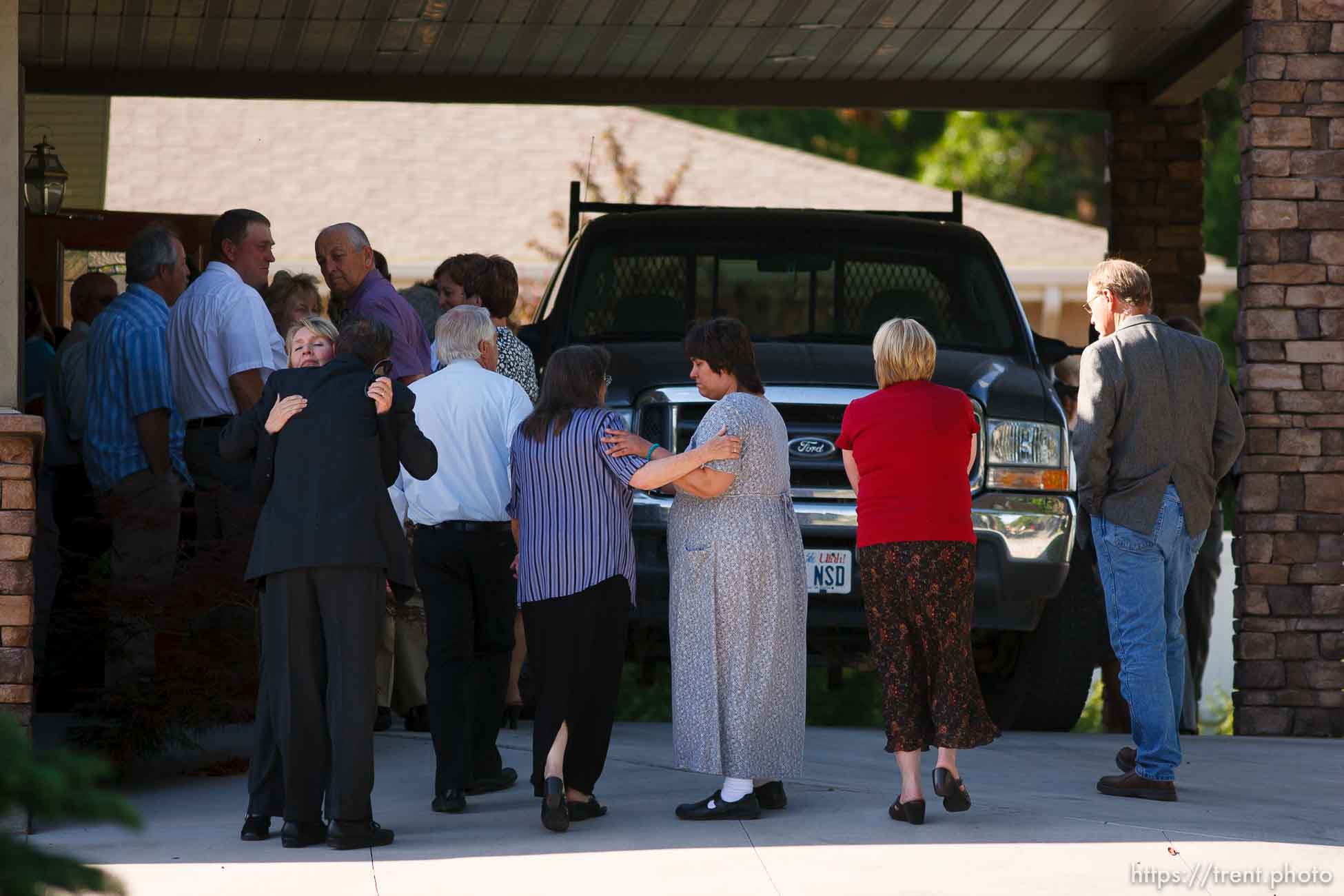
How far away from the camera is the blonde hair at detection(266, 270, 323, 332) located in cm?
877

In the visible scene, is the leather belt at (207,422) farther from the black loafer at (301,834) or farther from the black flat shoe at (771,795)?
the black flat shoe at (771,795)

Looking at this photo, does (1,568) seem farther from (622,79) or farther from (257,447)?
(622,79)

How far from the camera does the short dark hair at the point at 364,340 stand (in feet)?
19.3

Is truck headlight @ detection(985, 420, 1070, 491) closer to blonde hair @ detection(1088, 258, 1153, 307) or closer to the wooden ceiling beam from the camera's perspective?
blonde hair @ detection(1088, 258, 1153, 307)

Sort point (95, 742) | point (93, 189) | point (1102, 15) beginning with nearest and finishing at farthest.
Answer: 1. point (95, 742)
2. point (1102, 15)
3. point (93, 189)

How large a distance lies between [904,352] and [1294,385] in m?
3.36

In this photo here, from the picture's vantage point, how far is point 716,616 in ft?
20.4

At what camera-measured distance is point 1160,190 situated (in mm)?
12805

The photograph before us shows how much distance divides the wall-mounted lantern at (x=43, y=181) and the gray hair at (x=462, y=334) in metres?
7.45

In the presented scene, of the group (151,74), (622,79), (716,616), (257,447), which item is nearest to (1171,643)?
(716,616)

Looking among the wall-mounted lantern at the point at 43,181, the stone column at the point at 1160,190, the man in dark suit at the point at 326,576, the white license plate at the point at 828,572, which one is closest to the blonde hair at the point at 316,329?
the man in dark suit at the point at 326,576

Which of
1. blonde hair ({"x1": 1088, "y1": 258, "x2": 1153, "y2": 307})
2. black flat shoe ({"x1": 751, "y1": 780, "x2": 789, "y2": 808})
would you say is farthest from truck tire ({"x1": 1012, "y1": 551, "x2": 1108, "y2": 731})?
black flat shoe ({"x1": 751, "y1": 780, "x2": 789, "y2": 808})

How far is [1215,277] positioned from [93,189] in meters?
13.7

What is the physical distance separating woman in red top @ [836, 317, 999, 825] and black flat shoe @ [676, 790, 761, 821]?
1.60 ft
